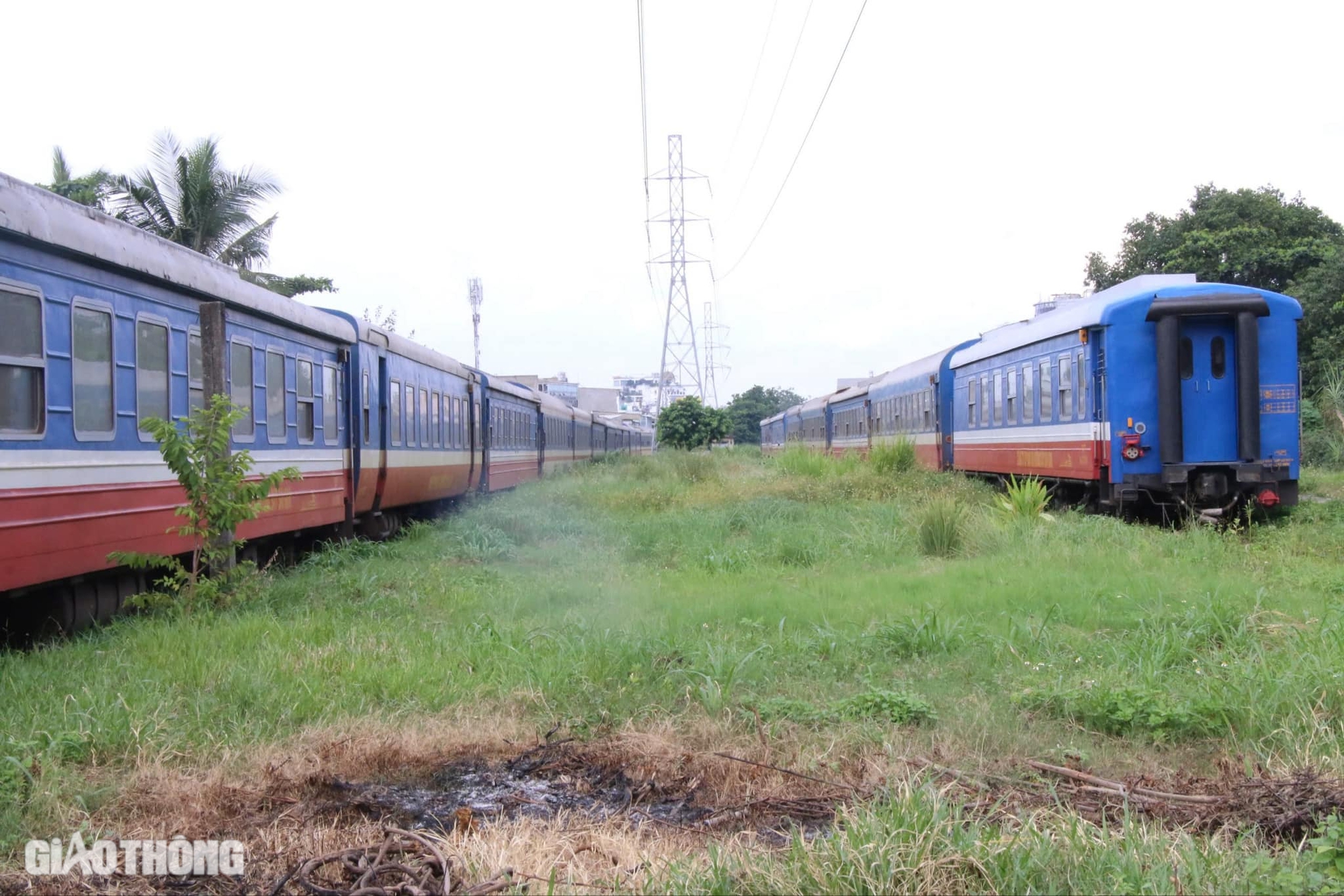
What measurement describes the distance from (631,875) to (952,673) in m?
3.16

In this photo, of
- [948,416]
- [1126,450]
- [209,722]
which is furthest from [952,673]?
[948,416]

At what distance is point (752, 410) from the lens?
94.9m

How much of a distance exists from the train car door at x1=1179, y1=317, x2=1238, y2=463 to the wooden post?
10243 millimetres

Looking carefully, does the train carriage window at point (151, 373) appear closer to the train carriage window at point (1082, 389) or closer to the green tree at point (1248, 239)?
the train carriage window at point (1082, 389)

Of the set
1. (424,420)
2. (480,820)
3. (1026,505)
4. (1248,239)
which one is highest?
(1248,239)

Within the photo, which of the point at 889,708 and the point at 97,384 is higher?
the point at 97,384

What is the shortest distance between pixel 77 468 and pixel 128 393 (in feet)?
3.00

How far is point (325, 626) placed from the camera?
7.23 meters

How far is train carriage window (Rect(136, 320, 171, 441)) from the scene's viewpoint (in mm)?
7738

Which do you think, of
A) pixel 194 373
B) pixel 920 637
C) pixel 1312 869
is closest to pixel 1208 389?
pixel 920 637

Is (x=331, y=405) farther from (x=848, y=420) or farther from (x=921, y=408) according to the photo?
(x=848, y=420)

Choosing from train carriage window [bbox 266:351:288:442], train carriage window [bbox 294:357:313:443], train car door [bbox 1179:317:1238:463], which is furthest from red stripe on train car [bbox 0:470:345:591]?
train car door [bbox 1179:317:1238:463]

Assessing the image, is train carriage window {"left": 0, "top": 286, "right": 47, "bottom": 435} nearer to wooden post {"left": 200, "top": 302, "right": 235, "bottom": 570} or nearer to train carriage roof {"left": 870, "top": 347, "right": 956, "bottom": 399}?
wooden post {"left": 200, "top": 302, "right": 235, "bottom": 570}

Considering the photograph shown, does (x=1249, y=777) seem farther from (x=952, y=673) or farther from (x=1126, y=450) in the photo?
(x=1126, y=450)
